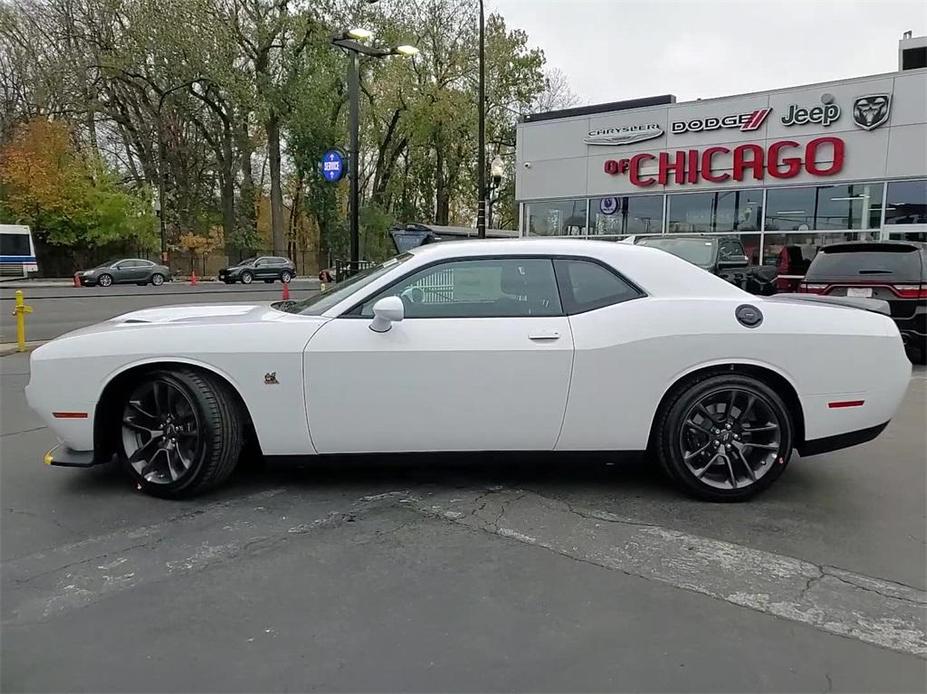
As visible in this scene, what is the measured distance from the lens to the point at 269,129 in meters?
38.2

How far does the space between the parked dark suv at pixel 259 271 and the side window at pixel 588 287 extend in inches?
1349

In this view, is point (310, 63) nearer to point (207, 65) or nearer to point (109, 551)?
point (207, 65)

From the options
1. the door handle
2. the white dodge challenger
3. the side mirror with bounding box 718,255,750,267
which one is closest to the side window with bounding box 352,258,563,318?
the white dodge challenger

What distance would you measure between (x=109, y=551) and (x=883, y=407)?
168 inches

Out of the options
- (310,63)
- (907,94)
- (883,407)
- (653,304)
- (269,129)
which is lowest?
(883,407)

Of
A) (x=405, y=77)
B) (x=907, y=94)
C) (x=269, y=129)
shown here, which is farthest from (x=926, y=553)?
(x=269, y=129)

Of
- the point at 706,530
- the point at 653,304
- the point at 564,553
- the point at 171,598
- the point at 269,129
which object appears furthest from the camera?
the point at 269,129

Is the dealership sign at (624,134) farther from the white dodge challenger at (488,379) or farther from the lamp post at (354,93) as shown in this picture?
the white dodge challenger at (488,379)

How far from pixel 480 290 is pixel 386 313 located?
24.6 inches

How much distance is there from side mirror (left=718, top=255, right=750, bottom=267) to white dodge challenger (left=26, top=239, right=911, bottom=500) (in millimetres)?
8044

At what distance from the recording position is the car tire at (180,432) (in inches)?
154

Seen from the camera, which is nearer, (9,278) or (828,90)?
(828,90)

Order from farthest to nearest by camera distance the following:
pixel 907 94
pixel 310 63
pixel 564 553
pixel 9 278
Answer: pixel 310 63 < pixel 9 278 < pixel 907 94 < pixel 564 553

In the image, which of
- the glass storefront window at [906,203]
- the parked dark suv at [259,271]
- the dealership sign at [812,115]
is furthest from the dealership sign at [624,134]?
the parked dark suv at [259,271]
